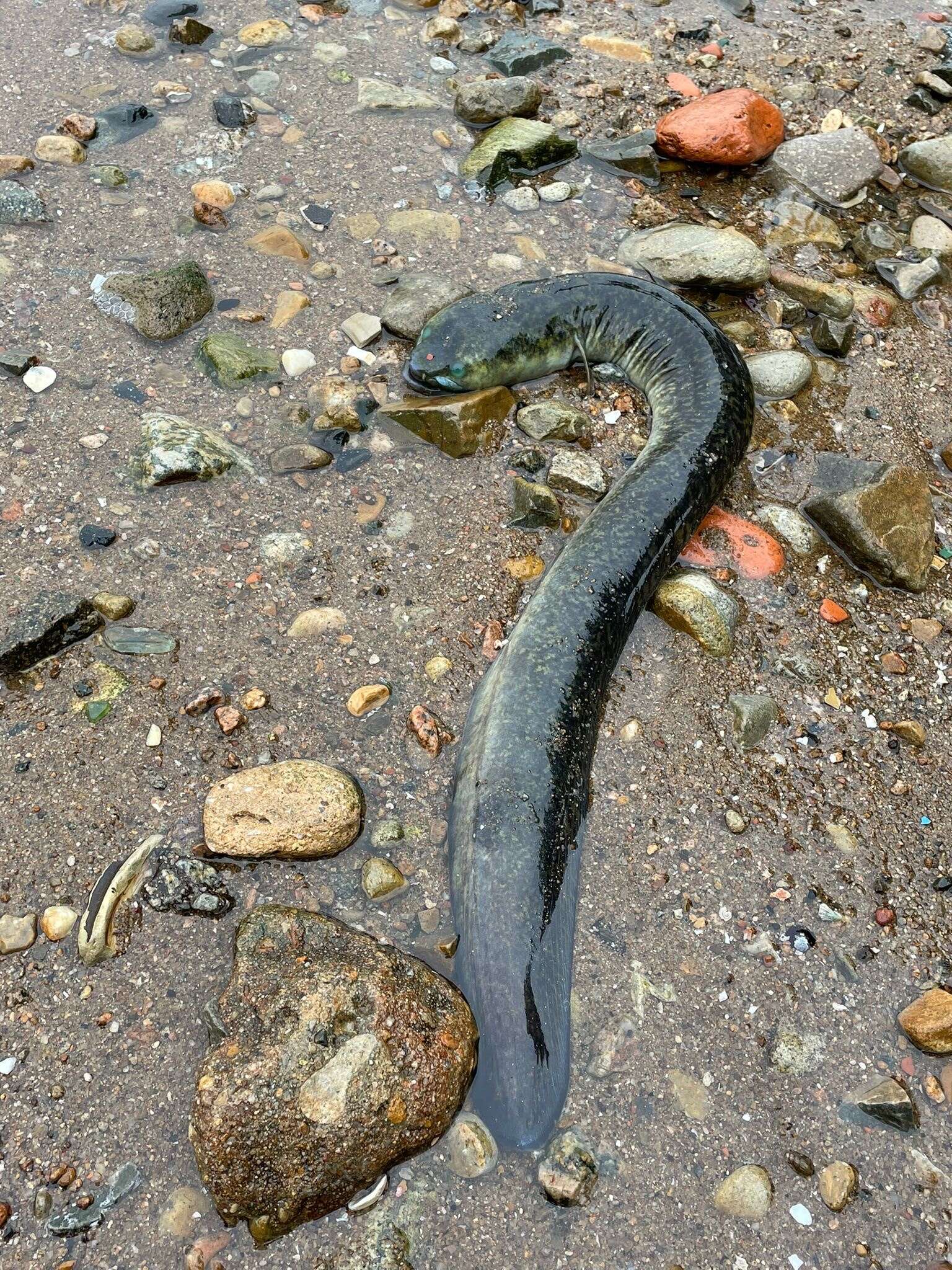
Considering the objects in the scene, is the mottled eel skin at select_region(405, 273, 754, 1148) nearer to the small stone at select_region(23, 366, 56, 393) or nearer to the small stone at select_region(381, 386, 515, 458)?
the small stone at select_region(381, 386, 515, 458)

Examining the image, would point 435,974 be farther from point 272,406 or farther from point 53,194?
point 53,194

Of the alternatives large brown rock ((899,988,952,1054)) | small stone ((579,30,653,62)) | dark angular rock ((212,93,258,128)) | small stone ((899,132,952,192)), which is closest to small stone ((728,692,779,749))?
large brown rock ((899,988,952,1054))

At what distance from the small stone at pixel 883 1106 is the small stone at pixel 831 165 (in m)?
4.77

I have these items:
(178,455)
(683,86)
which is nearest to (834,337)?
(683,86)

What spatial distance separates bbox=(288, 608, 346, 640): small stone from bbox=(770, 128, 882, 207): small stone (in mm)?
3950

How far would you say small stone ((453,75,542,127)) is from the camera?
221 inches

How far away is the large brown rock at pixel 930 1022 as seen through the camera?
286cm

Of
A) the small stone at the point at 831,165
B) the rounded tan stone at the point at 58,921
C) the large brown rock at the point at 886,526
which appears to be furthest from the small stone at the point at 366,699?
the small stone at the point at 831,165

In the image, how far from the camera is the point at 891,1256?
2572mm

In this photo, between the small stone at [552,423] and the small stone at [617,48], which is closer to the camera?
the small stone at [552,423]

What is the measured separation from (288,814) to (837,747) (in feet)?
6.57

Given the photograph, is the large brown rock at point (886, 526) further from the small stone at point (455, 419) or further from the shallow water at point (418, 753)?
the small stone at point (455, 419)

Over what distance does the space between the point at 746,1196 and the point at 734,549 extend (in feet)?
7.88

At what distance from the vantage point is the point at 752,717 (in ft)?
11.6
